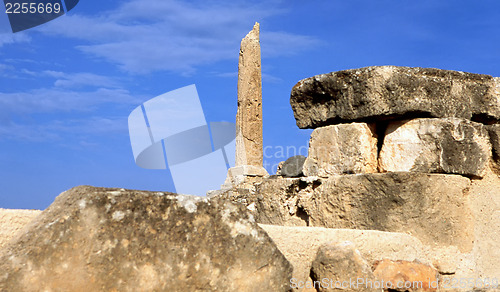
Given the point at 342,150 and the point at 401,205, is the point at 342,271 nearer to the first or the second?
the point at 401,205

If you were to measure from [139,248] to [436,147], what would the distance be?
268 cm

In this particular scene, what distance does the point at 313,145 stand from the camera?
4570 millimetres

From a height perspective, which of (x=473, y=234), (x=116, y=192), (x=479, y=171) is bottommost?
(x=473, y=234)

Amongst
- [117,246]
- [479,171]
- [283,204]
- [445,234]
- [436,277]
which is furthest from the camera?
[283,204]

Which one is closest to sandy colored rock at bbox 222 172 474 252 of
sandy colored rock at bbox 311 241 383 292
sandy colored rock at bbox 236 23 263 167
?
sandy colored rock at bbox 311 241 383 292

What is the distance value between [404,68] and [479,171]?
1.04 metres

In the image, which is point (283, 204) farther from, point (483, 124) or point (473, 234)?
point (483, 124)

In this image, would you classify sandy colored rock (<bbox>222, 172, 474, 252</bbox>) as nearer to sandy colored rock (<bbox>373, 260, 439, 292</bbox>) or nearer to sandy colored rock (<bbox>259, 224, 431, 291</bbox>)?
sandy colored rock (<bbox>259, 224, 431, 291</bbox>)

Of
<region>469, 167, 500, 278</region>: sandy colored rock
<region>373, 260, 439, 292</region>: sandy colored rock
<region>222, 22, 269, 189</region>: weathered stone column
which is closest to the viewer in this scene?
<region>373, 260, 439, 292</region>: sandy colored rock

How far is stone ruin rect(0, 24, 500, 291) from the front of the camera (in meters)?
2.38

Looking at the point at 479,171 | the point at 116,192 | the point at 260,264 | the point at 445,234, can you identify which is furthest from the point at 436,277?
the point at 116,192

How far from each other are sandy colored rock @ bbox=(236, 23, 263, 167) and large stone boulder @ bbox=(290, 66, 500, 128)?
9305 millimetres

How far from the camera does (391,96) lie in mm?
4207

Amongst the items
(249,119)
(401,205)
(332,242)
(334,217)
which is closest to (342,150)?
(334,217)
